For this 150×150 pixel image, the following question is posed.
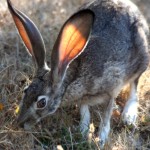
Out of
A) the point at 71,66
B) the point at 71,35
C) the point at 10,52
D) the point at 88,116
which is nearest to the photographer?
the point at 71,35

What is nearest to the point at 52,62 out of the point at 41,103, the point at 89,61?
→ the point at 41,103

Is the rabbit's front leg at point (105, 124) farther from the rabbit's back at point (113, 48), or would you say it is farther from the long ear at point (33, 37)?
the long ear at point (33, 37)

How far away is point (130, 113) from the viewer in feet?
17.7

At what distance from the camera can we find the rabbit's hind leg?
534 centimetres

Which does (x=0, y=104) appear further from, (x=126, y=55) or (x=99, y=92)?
(x=126, y=55)

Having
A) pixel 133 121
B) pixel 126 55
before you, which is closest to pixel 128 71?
pixel 126 55

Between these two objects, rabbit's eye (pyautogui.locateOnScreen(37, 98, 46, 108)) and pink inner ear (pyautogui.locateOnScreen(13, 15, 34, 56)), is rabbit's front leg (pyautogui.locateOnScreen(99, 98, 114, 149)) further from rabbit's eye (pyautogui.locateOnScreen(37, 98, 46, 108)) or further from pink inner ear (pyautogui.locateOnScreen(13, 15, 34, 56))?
pink inner ear (pyautogui.locateOnScreen(13, 15, 34, 56))

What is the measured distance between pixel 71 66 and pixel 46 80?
34cm

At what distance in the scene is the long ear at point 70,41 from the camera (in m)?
4.28

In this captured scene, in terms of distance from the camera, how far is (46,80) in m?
4.64

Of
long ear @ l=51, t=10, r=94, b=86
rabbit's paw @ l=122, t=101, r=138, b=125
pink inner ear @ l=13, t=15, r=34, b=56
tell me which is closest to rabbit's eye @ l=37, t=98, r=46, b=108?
long ear @ l=51, t=10, r=94, b=86

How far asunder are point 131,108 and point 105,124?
1.72 ft

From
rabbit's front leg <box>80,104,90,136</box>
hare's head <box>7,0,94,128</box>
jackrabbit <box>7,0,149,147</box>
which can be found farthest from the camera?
rabbit's front leg <box>80,104,90,136</box>

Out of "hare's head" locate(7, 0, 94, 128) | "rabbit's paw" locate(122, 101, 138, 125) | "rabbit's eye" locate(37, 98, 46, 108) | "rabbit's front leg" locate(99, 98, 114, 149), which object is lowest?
"rabbit's paw" locate(122, 101, 138, 125)
